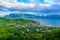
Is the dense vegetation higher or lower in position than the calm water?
lower

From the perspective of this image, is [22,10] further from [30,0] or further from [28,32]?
[28,32]

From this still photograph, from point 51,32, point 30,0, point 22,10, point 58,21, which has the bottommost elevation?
point 51,32

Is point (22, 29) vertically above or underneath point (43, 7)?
underneath

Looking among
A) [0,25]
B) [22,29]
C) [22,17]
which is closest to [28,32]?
[22,29]

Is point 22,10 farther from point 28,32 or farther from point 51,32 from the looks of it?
point 51,32

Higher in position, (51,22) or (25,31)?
(51,22)

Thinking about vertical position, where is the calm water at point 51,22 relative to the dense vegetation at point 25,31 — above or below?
above

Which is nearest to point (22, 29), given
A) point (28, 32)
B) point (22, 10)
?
point (28, 32)
